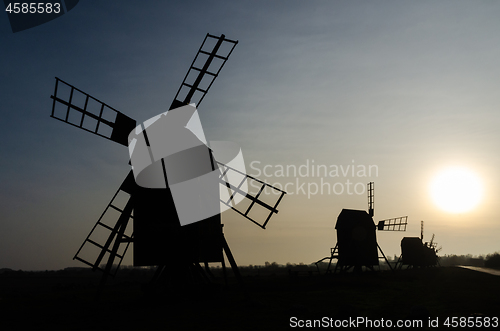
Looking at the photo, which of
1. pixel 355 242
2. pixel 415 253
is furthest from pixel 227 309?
pixel 415 253

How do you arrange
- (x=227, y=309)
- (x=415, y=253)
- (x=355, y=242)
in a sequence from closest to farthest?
1. (x=227, y=309)
2. (x=355, y=242)
3. (x=415, y=253)

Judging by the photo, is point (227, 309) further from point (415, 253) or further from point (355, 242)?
point (415, 253)

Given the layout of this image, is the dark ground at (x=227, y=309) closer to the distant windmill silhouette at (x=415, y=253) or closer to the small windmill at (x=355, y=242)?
the small windmill at (x=355, y=242)

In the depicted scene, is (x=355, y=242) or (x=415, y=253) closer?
(x=355, y=242)

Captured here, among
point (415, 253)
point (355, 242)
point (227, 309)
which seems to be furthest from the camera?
point (415, 253)

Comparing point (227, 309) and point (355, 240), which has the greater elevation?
point (355, 240)

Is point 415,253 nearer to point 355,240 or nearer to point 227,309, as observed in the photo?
point 355,240

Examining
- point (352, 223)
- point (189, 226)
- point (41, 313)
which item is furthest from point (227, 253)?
point (352, 223)

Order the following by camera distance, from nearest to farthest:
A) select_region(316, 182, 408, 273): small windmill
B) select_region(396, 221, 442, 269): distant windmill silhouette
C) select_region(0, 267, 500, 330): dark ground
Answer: select_region(0, 267, 500, 330): dark ground, select_region(316, 182, 408, 273): small windmill, select_region(396, 221, 442, 269): distant windmill silhouette

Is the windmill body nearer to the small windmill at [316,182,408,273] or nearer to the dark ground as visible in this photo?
the small windmill at [316,182,408,273]

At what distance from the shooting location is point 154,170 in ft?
63.8

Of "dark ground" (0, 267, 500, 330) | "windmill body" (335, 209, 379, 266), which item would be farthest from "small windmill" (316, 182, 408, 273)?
"dark ground" (0, 267, 500, 330)

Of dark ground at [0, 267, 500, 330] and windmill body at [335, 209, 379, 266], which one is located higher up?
windmill body at [335, 209, 379, 266]

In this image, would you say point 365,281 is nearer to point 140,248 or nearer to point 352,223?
point 352,223
